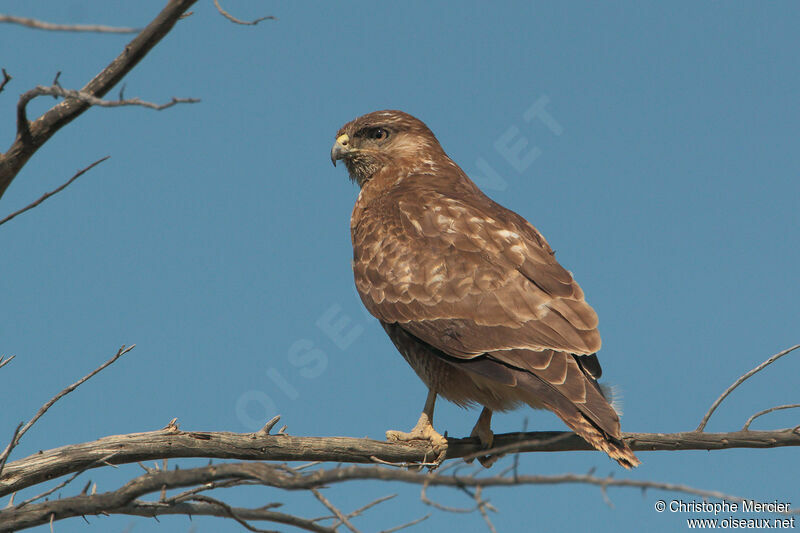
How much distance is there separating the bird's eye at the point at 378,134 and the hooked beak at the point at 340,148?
22cm

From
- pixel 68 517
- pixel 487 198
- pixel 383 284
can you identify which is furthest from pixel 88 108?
pixel 487 198

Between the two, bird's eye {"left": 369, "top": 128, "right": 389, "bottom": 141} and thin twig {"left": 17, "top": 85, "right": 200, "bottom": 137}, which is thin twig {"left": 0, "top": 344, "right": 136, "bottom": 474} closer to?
thin twig {"left": 17, "top": 85, "right": 200, "bottom": 137}

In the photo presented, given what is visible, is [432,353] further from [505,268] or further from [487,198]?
[487,198]

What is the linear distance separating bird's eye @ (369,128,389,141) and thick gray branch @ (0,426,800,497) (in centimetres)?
298

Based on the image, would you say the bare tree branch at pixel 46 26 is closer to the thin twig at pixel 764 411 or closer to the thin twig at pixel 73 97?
the thin twig at pixel 73 97

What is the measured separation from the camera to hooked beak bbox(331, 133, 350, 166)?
7305mm

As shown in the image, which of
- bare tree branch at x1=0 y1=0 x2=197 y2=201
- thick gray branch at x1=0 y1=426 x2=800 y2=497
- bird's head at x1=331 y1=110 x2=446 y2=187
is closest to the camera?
bare tree branch at x1=0 y1=0 x2=197 y2=201

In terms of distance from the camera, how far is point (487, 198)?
6797mm

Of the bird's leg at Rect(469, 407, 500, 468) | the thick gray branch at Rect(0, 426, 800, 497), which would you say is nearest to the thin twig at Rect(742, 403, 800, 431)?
the thick gray branch at Rect(0, 426, 800, 497)

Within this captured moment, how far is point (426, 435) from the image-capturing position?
17.9ft

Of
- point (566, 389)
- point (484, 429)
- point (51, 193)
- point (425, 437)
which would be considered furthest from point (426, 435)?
point (51, 193)

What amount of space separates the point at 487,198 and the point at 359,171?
1245 millimetres

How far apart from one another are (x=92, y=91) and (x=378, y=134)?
3.75 m

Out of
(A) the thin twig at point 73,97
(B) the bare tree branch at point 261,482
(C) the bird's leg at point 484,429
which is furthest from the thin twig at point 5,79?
(C) the bird's leg at point 484,429
